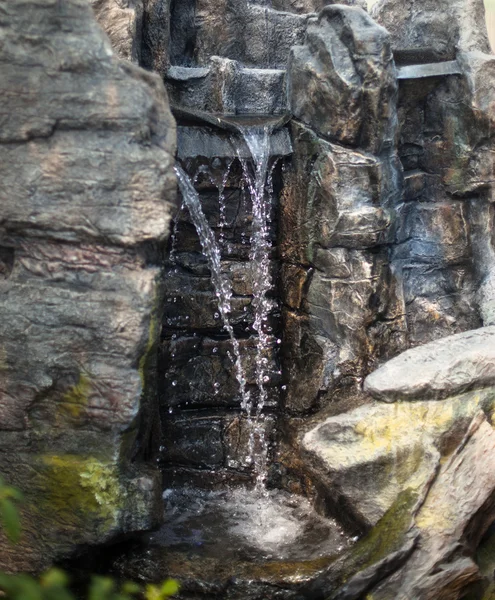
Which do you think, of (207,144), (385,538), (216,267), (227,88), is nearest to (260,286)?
(216,267)

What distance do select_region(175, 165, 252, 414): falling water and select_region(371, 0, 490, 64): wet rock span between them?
4.72 feet

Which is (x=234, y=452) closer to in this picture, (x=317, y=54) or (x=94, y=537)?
(x=94, y=537)

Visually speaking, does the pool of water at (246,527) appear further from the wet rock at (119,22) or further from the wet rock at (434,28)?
the wet rock at (434,28)

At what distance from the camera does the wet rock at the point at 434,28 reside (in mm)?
4848

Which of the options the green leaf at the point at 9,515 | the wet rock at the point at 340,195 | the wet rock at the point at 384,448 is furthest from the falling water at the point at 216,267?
the green leaf at the point at 9,515

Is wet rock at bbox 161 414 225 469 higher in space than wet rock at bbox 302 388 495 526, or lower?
lower

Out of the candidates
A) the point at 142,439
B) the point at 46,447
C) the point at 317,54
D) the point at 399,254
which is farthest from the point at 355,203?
the point at 46,447

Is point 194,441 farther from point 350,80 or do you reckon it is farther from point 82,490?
point 350,80

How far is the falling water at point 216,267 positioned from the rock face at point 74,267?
1011 mm

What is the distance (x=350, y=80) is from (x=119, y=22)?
1113 mm

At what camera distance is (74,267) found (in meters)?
3.39

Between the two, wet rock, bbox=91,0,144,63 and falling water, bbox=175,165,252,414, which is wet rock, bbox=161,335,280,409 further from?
wet rock, bbox=91,0,144,63

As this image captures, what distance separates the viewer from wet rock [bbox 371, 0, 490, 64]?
15.9 feet

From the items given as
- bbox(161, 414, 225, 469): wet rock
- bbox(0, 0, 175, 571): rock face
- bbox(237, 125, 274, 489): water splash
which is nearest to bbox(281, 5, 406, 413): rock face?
bbox(237, 125, 274, 489): water splash
